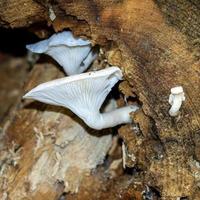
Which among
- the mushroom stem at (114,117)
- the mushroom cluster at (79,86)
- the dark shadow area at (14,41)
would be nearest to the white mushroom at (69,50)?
the mushroom cluster at (79,86)

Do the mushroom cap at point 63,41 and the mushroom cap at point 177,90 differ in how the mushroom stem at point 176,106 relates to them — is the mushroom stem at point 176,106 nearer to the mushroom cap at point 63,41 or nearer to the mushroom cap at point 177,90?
the mushroom cap at point 177,90

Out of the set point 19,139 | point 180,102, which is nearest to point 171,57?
point 180,102

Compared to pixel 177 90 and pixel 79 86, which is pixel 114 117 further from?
pixel 177 90

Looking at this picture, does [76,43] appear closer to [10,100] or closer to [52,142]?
[52,142]

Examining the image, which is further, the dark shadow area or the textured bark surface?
the dark shadow area

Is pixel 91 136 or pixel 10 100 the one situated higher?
pixel 91 136

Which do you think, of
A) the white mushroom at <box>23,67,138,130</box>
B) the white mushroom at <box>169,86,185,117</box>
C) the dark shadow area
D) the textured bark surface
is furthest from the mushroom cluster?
the dark shadow area

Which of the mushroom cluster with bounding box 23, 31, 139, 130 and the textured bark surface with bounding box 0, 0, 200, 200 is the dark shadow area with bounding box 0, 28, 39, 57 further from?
the textured bark surface with bounding box 0, 0, 200, 200

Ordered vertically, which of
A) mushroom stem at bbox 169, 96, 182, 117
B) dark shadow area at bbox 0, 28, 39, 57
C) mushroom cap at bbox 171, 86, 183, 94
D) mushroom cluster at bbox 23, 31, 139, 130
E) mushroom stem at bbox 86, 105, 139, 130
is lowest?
dark shadow area at bbox 0, 28, 39, 57
